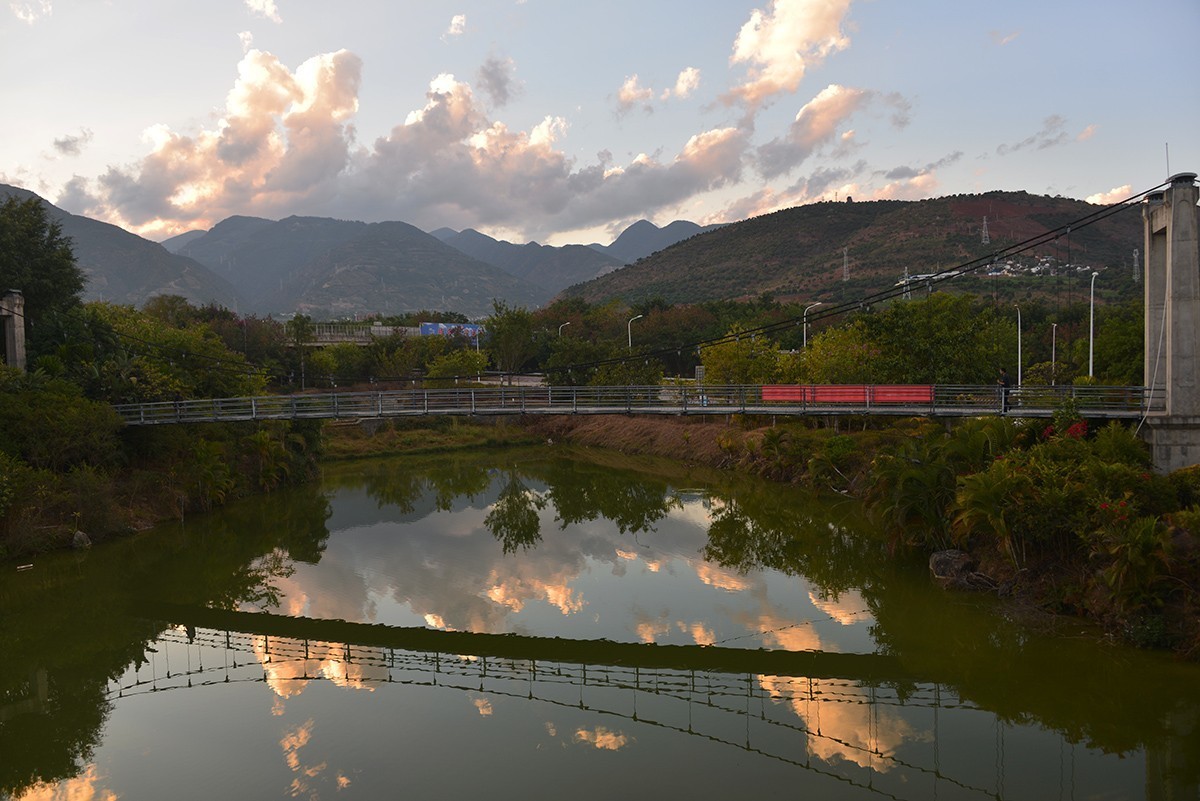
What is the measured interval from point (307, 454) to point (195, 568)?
530 inches

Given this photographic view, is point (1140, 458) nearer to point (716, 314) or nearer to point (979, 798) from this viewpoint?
point (979, 798)

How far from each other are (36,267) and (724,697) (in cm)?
2833

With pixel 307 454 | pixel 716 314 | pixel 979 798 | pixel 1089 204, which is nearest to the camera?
pixel 979 798

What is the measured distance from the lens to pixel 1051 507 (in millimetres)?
15289

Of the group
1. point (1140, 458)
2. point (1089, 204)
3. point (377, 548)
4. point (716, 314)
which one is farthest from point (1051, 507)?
point (1089, 204)

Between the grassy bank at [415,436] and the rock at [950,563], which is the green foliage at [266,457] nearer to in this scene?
the grassy bank at [415,436]

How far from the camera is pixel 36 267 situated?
2906cm

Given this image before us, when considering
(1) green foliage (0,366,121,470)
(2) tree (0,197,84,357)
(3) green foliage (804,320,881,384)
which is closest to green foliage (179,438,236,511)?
(1) green foliage (0,366,121,470)

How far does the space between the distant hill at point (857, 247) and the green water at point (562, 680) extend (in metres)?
65.0

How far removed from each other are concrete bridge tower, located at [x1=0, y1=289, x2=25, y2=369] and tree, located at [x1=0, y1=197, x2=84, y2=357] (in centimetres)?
83

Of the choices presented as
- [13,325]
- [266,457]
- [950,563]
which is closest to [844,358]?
[950,563]

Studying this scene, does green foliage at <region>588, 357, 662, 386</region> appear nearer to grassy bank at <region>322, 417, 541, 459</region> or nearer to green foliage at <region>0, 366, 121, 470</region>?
grassy bank at <region>322, 417, 541, 459</region>

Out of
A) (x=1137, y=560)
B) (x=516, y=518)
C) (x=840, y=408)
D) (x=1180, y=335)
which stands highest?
(x=1180, y=335)

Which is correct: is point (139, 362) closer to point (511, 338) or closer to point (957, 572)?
point (957, 572)
